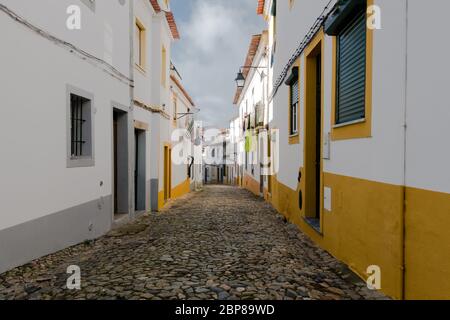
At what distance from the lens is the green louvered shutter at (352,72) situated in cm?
440

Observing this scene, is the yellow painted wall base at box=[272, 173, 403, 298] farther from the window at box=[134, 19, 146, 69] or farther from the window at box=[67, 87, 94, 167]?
the window at box=[134, 19, 146, 69]

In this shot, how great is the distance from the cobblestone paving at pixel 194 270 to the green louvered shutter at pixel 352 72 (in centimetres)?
206

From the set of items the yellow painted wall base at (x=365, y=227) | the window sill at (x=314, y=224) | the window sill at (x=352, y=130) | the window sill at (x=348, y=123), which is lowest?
the window sill at (x=314, y=224)

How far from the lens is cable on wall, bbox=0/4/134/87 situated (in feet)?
14.7

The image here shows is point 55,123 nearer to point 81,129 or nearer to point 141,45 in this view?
point 81,129

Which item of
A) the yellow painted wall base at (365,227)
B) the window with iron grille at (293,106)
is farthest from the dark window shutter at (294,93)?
the yellow painted wall base at (365,227)

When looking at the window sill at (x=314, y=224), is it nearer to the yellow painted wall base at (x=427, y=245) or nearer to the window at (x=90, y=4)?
the yellow painted wall base at (x=427, y=245)

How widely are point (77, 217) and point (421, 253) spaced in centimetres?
527

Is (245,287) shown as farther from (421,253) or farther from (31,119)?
(31,119)

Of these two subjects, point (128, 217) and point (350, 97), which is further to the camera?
point (128, 217)

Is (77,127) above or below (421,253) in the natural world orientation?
above

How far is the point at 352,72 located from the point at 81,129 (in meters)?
4.80
